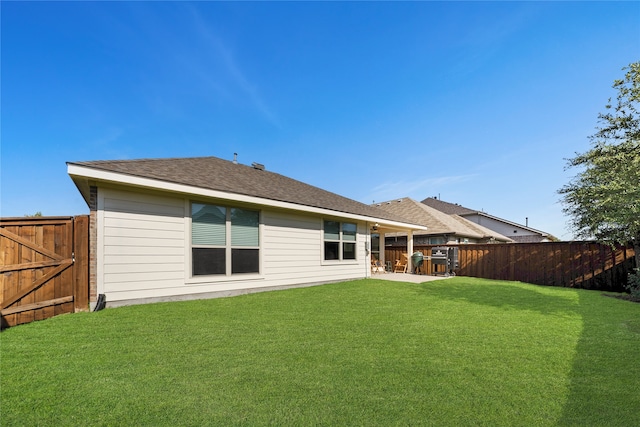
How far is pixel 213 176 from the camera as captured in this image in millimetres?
7996

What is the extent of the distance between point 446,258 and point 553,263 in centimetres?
399

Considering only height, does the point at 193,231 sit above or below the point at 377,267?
above

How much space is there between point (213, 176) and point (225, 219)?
1.50m

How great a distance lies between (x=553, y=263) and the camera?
11.5 metres

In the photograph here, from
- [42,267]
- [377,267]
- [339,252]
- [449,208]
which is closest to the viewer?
[42,267]

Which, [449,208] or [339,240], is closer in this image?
[339,240]

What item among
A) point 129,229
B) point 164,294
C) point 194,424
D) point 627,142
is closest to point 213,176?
point 129,229

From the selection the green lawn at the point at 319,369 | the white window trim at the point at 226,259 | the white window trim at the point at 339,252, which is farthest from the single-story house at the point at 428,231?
the green lawn at the point at 319,369

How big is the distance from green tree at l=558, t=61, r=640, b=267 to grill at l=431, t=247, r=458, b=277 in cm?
466

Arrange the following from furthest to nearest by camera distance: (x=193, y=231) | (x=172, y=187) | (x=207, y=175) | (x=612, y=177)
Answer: (x=612, y=177) → (x=207, y=175) → (x=193, y=231) → (x=172, y=187)

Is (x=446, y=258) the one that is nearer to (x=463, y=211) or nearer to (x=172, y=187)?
(x=172, y=187)

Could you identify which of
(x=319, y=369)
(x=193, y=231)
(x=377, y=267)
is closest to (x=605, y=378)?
(x=319, y=369)

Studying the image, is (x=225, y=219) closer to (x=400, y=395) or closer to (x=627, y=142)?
(x=400, y=395)

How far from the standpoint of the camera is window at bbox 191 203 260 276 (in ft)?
22.5
